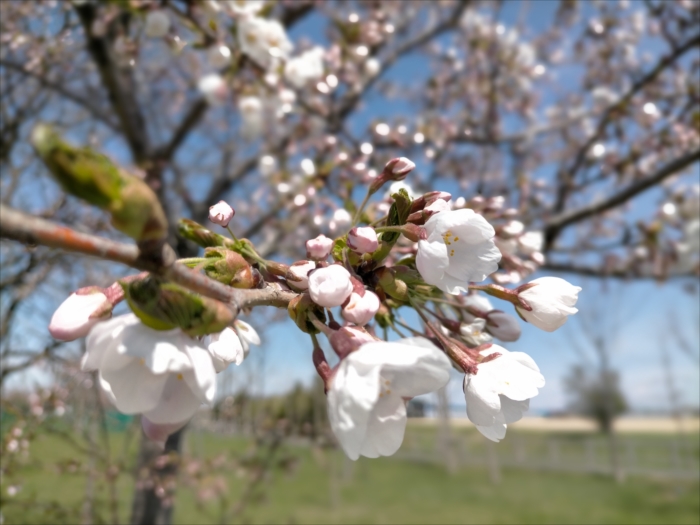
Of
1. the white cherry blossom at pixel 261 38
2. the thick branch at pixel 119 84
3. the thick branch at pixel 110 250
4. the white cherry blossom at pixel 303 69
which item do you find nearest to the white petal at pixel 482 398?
the thick branch at pixel 110 250

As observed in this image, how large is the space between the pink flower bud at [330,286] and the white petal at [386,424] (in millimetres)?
151

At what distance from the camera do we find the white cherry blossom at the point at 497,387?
65cm

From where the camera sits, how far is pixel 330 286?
0.56 metres

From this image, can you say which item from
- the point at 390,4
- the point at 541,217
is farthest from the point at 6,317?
the point at 390,4

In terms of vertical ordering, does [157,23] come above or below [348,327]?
above

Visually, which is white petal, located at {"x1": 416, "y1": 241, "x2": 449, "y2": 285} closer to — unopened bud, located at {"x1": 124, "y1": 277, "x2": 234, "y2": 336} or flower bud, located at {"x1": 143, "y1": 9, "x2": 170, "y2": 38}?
unopened bud, located at {"x1": 124, "y1": 277, "x2": 234, "y2": 336}

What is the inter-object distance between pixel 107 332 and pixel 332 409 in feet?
0.84

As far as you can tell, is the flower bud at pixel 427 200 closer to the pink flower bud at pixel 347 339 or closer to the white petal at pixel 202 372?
the pink flower bud at pixel 347 339

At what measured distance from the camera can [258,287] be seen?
2.04 feet

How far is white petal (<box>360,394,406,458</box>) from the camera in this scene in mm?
598

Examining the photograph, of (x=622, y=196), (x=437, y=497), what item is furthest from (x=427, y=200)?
(x=437, y=497)

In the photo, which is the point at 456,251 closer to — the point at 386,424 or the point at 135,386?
the point at 386,424

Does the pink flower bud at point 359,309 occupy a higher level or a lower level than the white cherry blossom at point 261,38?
lower

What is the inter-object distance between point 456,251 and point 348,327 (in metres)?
0.23
